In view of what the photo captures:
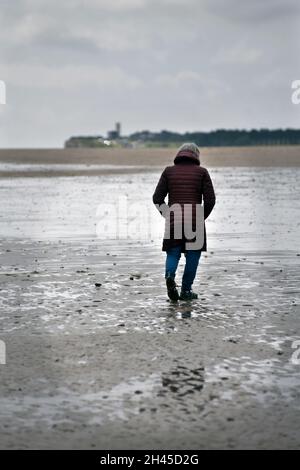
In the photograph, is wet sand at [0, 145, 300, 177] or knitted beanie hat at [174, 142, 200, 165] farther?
wet sand at [0, 145, 300, 177]

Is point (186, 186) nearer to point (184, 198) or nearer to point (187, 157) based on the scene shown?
point (184, 198)

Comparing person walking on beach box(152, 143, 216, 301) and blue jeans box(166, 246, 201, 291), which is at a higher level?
person walking on beach box(152, 143, 216, 301)

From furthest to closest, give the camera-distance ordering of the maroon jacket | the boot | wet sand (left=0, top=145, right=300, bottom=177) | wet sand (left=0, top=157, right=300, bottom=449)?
wet sand (left=0, top=145, right=300, bottom=177) → the maroon jacket → the boot → wet sand (left=0, top=157, right=300, bottom=449)

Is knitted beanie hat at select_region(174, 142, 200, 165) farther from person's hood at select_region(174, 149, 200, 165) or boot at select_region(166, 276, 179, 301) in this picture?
boot at select_region(166, 276, 179, 301)

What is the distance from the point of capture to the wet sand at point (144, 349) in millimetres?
5730

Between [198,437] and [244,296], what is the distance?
5.50m

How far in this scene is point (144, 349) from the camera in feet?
26.1

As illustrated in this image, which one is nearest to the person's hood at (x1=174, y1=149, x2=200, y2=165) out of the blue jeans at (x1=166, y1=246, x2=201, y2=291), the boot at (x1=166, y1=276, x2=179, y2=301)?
the blue jeans at (x1=166, y1=246, x2=201, y2=291)

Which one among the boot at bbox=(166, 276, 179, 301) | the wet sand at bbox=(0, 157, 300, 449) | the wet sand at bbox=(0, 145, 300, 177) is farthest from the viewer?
the wet sand at bbox=(0, 145, 300, 177)

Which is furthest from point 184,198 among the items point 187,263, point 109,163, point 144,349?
point 109,163

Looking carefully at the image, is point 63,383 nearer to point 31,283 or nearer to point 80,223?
point 31,283

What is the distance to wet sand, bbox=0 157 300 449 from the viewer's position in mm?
5730

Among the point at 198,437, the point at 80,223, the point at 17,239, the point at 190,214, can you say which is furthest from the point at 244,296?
the point at 80,223

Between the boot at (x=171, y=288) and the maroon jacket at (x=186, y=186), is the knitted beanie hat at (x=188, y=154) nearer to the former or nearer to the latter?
the maroon jacket at (x=186, y=186)
